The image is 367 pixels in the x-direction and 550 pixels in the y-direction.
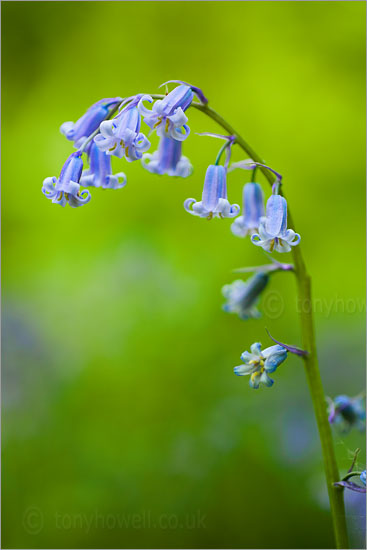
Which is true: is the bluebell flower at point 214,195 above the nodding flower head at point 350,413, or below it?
above

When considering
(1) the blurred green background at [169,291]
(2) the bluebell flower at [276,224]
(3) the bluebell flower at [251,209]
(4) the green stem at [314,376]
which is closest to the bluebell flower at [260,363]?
(4) the green stem at [314,376]

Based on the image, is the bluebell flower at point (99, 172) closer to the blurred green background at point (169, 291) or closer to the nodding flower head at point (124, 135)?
the nodding flower head at point (124, 135)

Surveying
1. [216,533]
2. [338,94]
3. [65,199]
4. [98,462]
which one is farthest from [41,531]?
[338,94]

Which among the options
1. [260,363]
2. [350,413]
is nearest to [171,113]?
[260,363]

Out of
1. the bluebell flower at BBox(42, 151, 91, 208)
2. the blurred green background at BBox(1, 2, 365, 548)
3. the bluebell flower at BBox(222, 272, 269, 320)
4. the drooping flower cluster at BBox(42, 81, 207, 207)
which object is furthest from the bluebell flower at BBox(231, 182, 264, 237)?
the blurred green background at BBox(1, 2, 365, 548)

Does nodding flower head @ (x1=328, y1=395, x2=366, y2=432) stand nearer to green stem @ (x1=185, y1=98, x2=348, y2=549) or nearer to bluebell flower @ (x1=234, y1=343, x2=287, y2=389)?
green stem @ (x1=185, y1=98, x2=348, y2=549)

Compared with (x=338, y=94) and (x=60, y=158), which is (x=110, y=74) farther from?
(x=338, y=94)
